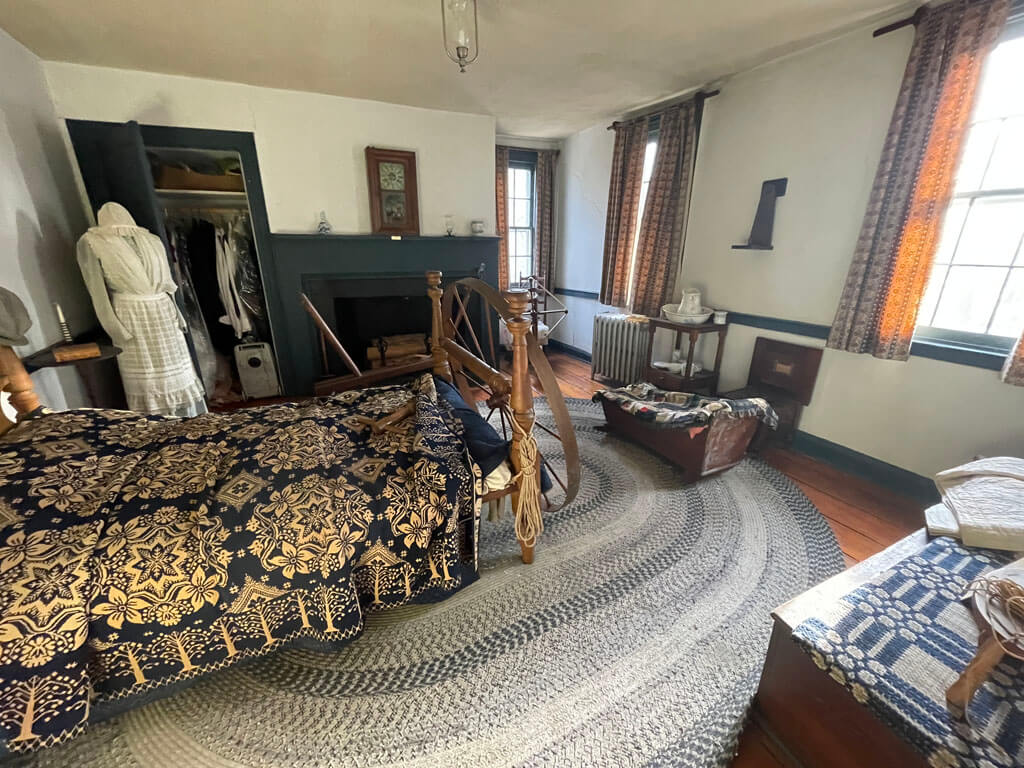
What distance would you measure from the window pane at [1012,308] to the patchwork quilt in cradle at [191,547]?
8.53ft

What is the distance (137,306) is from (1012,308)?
14.6 ft

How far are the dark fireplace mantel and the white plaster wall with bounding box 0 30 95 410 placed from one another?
42.0 inches

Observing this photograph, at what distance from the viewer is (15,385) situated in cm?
146

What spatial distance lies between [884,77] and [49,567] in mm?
3800

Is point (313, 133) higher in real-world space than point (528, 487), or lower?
higher

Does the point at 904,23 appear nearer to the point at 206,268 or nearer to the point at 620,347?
the point at 620,347

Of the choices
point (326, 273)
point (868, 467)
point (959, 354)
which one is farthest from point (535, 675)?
point (326, 273)

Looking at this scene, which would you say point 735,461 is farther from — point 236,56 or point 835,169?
point 236,56

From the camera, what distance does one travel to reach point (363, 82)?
277cm

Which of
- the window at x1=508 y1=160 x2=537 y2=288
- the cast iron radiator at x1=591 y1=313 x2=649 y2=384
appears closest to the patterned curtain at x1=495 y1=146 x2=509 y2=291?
the window at x1=508 y1=160 x2=537 y2=288

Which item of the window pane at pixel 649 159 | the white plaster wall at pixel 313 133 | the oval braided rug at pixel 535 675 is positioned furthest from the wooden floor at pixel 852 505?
the white plaster wall at pixel 313 133

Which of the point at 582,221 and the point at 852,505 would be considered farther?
the point at 582,221

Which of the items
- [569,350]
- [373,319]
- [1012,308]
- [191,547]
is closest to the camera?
[191,547]

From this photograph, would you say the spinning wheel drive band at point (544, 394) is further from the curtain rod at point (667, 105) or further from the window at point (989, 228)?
the curtain rod at point (667, 105)
